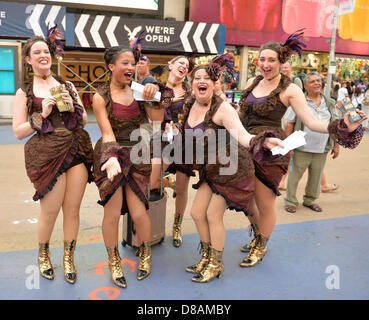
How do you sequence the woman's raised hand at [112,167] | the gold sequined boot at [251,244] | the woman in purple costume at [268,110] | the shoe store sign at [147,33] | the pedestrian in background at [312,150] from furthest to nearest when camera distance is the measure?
the shoe store sign at [147,33], the pedestrian in background at [312,150], the gold sequined boot at [251,244], the woman in purple costume at [268,110], the woman's raised hand at [112,167]

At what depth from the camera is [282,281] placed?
2.90 metres

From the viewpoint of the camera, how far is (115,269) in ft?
9.27

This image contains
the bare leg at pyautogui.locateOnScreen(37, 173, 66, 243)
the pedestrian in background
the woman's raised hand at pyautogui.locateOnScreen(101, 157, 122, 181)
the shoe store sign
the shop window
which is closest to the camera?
the woman's raised hand at pyautogui.locateOnScreen(101, 157, 122, 181)

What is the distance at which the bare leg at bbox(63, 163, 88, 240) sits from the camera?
2750 mm

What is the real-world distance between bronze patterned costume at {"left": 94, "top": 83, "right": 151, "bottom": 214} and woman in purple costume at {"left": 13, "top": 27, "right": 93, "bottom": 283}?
177mm

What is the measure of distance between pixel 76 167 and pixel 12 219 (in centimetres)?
171

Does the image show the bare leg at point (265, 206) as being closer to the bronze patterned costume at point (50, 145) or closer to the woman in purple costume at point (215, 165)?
the woman in purple costume at point (215, 165)

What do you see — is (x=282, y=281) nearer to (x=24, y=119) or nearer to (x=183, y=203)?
(x=183, y=203)

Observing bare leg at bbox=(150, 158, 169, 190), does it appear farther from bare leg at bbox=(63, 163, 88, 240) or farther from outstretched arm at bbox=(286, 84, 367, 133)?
outstretched arm at bbox=(286, 84, 367, 133)

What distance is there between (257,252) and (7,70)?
984 centimetres

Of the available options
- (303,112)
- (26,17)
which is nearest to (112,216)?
(303,112)

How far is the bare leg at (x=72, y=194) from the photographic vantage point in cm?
275

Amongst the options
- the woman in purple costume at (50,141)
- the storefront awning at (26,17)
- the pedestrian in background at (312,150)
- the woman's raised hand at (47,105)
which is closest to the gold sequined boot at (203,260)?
the woman in purple costume at (50,141)

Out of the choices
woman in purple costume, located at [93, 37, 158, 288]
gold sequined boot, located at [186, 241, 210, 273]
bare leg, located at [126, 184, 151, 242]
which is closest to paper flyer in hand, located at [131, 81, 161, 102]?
woman in purple costume, located at [93, 37, 158, 288]
